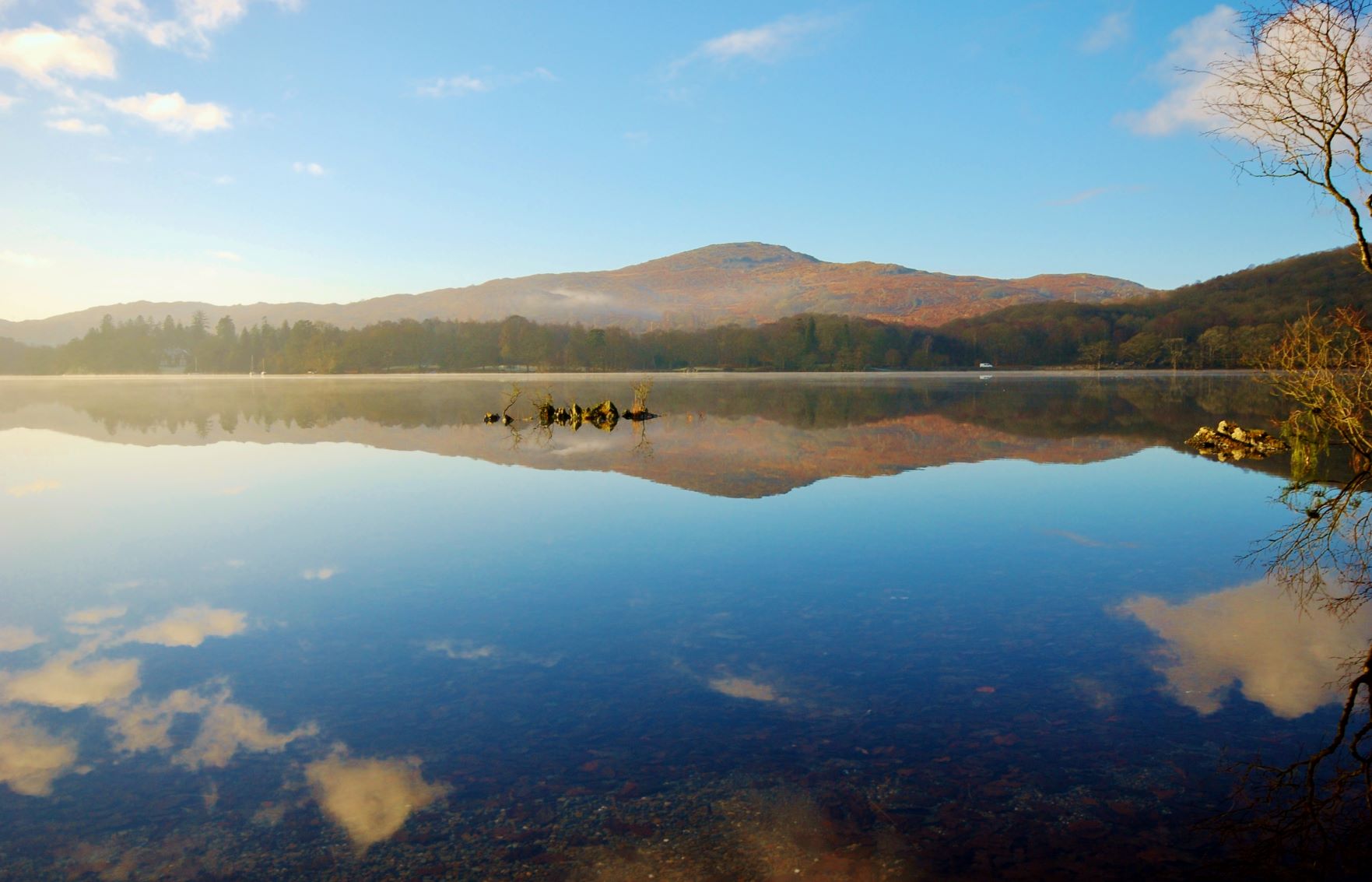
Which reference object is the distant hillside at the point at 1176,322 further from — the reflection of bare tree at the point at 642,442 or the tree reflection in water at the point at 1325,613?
the tree reflection in water at the point at 1325,613

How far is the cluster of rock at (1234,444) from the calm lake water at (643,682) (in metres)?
5.92

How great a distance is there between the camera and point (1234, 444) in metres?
20.8

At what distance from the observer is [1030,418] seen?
3183 cm

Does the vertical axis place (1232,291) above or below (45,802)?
above

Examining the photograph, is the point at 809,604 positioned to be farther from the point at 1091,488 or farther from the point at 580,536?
the point at 1091,488

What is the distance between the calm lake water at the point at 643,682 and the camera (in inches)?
160

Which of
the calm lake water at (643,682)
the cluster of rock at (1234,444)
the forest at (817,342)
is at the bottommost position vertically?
the calm lake water at (643,682)

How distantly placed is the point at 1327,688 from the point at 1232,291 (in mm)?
190247

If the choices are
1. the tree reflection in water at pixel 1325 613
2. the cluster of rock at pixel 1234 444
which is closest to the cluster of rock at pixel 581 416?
the cluster of rock at pixel 1234 444

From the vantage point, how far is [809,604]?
7.95 m

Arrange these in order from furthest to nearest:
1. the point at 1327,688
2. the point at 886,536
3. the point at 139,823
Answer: the point at 886,536 → the point at 1327,688 → the point at 139,823

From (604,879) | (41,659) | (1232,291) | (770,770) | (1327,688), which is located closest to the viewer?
(604,879)

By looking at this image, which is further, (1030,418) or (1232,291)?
(1232,291)

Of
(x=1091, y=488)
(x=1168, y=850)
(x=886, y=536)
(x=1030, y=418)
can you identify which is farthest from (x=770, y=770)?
(x=1030, y=418)
